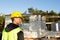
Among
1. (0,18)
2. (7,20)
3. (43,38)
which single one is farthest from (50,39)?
(0,18)

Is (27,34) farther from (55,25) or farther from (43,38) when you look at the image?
(55,25)

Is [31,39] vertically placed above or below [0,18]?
below

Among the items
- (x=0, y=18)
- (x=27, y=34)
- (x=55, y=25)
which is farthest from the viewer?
(x=0, y=18)

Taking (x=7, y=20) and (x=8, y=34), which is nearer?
(x=8, y=34)

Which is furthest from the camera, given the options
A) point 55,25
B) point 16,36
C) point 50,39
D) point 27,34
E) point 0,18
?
point 0,18

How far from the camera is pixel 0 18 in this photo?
2139 centimetres

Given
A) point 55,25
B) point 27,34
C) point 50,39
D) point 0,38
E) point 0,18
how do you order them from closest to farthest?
point 0,38 < point 50,39 < point 27,34 < point 55,25 < point 0,18

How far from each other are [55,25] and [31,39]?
4.50 meters

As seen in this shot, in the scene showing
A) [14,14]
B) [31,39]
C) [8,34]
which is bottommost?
[31,39]

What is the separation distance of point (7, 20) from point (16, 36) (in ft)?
38.5

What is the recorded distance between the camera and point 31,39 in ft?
44.9

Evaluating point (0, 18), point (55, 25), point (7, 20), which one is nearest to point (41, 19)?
point (7, 20)

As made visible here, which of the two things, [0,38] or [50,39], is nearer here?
[0,38]

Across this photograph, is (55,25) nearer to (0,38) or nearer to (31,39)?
(31,39)
